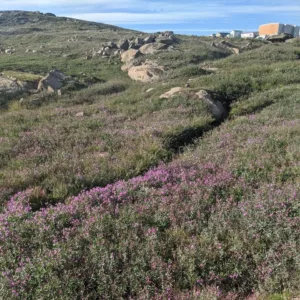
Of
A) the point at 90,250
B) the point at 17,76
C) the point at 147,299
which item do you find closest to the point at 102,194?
the point at 90,250

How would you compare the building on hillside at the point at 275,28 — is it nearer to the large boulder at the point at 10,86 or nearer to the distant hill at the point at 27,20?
the distant hill at the point at 27,20

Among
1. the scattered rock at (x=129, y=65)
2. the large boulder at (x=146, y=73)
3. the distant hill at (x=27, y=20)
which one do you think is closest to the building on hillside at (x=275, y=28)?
the distant hill at (x=27, y=20)

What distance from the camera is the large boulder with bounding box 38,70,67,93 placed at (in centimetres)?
2283

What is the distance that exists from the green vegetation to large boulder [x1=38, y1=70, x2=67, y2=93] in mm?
9389

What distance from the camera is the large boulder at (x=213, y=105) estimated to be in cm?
1498

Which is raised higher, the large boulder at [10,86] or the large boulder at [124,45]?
the large boulder at [124,45]

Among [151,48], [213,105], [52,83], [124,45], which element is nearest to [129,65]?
[151,48]

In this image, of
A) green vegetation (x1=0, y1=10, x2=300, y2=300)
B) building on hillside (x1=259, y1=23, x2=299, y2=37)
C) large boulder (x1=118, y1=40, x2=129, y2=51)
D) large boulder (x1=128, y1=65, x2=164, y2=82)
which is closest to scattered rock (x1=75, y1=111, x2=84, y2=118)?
green vegetation (x1=0, y1=10, x2=300, y2=300)

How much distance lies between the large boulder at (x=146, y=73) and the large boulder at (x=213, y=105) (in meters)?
10.5

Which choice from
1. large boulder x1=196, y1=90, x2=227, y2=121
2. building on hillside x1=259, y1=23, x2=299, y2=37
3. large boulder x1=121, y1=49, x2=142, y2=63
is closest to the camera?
large boulder x1=196, y1=90, x2=227, y2=121

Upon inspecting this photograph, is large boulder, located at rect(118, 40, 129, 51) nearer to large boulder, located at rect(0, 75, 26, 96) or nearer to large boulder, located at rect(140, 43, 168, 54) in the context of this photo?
large boulder, located at rect(140, 43, 168, 54)

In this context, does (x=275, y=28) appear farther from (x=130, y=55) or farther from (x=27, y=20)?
(x=27, y=20)

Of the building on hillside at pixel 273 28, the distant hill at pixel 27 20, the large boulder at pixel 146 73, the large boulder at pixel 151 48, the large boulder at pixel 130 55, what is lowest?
the large boulder at pixel 146 73

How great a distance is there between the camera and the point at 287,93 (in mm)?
16375
